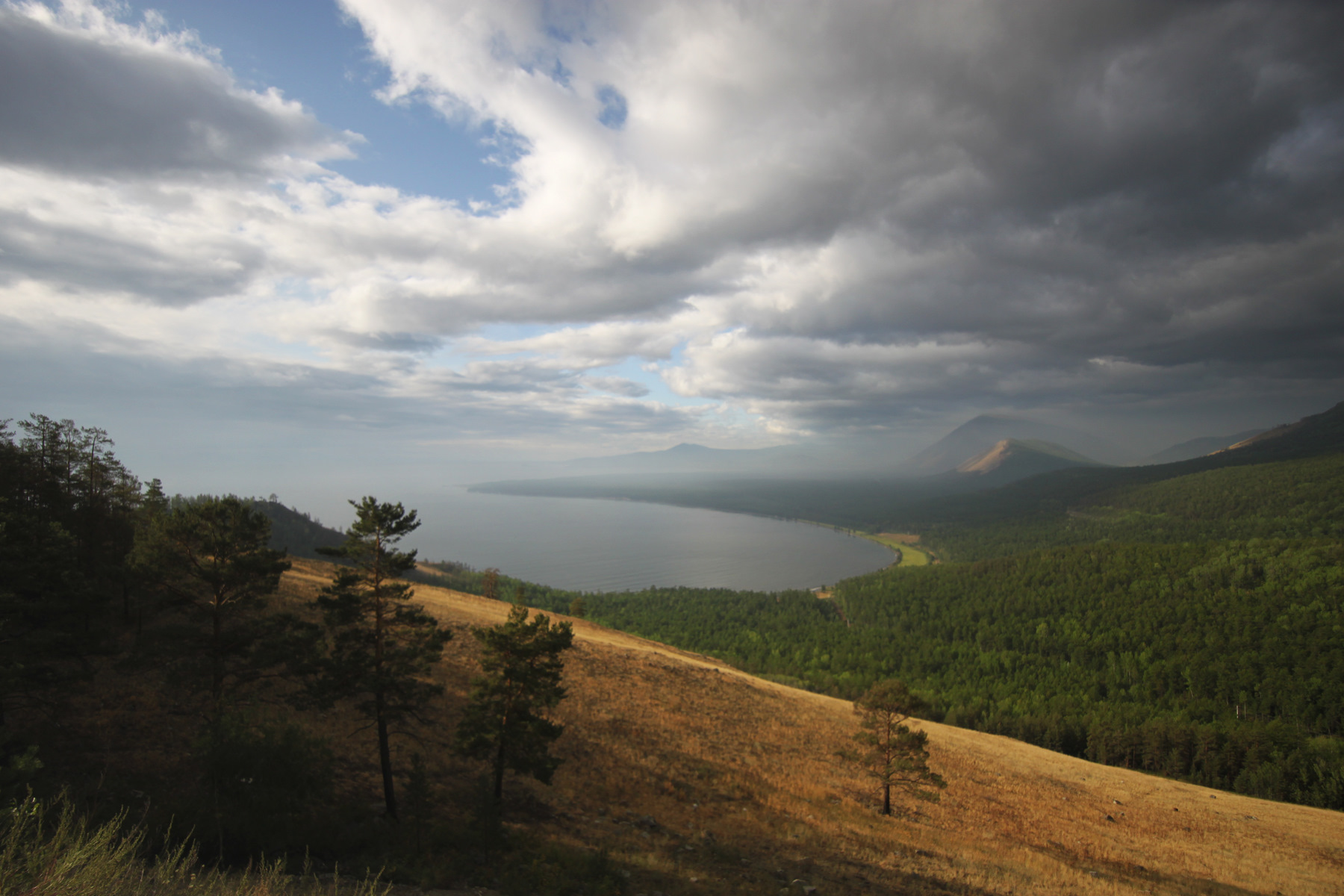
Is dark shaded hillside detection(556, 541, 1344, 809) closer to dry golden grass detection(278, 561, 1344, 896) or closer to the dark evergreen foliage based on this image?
dry golden grass detection(278, 561, 1344, 896)

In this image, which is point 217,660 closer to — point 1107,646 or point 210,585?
point 210,585

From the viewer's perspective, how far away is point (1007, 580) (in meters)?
138

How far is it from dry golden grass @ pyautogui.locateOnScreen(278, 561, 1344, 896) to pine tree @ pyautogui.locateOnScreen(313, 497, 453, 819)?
690cm

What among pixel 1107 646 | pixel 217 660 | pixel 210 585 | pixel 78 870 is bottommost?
pixel 1107 646

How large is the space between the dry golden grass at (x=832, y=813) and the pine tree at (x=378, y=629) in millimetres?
6897

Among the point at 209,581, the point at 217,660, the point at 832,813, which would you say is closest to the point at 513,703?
the point at 217,660

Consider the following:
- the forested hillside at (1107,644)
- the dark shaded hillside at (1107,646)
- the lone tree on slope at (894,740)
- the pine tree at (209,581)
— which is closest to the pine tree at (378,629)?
the pine tree at (209,581)

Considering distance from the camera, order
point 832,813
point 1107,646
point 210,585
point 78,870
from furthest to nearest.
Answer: point 1107,646 < point 832,813 < point 210,585 < point 78,870

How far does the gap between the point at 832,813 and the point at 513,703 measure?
1775 centimetres

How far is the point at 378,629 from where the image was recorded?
633 inches

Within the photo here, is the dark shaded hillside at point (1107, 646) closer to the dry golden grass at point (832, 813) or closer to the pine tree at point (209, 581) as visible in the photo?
the dry golden grass at point (832, 813)

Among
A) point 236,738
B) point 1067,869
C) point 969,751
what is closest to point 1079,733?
point 969,751

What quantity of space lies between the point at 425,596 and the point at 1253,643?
136 metres

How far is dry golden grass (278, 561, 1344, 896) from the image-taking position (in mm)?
17594
